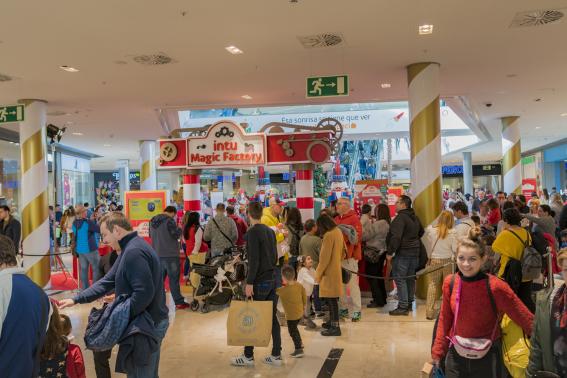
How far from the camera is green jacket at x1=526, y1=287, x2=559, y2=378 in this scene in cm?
238

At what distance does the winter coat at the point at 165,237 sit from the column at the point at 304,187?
8.92ft

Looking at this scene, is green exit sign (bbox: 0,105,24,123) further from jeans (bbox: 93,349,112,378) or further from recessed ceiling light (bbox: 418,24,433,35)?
recessed ceiling light (bbox: 418,24,433,35)

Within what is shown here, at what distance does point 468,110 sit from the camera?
503 inches

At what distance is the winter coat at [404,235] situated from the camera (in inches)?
272

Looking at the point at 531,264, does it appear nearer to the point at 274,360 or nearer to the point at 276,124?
the point at 274,360

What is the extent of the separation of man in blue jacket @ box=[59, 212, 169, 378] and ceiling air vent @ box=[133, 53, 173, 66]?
4.38 m

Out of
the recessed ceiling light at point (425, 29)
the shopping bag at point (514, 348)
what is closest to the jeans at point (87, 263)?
the recessed ceiling light at point (425, 29)

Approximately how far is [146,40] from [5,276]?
4.68 m

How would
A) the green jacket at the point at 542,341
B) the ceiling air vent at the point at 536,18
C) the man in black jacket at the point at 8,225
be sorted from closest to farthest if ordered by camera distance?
the green jacket at the point at 542,341 → the ceiling air vent at the point at 536,18 → the man in black jacket at the point at 8,225

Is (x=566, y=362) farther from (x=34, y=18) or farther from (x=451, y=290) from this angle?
(x=34, y=18)

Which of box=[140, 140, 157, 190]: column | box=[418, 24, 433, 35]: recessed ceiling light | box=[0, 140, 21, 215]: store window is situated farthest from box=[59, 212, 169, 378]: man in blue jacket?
box=[140, 140, 157, 190]: column

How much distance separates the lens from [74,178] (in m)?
21.9

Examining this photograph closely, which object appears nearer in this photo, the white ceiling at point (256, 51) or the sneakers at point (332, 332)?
the white ceiling at point (256, 51)

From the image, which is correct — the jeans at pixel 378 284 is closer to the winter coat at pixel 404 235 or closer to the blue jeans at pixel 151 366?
the winter coat at pixel 404 235
